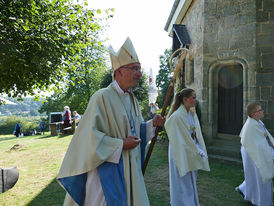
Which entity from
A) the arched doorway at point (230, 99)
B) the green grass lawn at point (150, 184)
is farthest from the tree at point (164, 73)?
the green grass lawn at point (150, 184)

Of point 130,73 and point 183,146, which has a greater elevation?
point 130,73

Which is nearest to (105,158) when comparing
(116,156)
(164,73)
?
(116,156)

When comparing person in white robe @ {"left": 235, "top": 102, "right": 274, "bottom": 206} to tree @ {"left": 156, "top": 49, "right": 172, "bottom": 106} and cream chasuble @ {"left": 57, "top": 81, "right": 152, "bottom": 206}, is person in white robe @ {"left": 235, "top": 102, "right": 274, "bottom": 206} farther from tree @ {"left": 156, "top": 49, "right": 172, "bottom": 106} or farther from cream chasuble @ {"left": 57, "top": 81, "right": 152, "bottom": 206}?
tree @ {"left": 156, "top": 49, "right": 172, "bottom": 106}

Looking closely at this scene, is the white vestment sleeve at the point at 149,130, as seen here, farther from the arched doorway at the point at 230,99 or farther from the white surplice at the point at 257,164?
the arched doorway at the point at 230,99

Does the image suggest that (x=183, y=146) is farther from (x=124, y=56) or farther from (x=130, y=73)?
(x=124, y=56)

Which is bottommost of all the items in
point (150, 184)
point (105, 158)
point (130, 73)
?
point (150, 184)

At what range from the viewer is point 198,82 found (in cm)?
820

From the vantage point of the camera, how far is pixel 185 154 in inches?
137

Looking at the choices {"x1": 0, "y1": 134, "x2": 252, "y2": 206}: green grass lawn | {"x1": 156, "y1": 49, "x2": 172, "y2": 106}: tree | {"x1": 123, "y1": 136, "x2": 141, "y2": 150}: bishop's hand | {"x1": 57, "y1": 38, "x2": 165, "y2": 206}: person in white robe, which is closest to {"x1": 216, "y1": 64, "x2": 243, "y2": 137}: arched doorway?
{"x1": 0, "y1": 134, "x2": 252, "y2": 206}: green grass lawn

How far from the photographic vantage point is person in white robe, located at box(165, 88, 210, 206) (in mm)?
3439

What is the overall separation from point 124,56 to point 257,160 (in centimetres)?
287

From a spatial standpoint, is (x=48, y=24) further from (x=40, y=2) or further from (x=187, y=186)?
(x=187, y=186)

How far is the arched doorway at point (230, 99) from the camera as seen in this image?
7507 mm

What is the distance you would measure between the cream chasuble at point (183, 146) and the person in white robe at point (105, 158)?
1.47 meters
